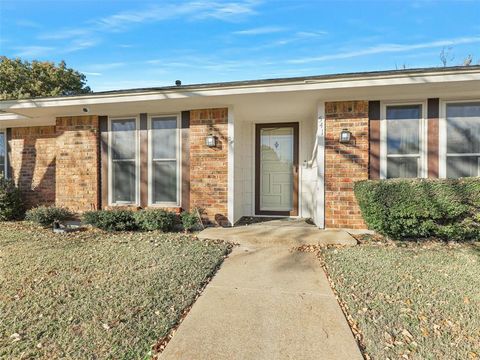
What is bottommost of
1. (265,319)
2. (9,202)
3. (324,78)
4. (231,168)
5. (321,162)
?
(265,319)

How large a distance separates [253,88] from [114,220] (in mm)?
3991

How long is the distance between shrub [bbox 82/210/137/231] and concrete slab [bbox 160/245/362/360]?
301cm

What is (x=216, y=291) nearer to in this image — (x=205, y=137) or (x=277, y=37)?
(x=205, y=137)

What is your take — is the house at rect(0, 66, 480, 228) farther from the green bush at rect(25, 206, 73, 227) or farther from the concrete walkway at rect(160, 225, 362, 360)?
the concrete walkway at rect(160, 225, 362, 360)

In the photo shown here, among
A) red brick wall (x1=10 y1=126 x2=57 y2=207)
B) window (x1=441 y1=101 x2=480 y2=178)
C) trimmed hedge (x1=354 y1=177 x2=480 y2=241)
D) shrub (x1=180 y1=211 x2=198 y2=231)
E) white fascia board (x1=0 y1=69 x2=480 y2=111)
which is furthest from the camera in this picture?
red brick wall (x1=10 y1=126 x2=57 y2=207)

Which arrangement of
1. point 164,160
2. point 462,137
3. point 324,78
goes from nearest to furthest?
point 324,78, point 462,137, point 164,160

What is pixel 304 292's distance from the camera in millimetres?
3059

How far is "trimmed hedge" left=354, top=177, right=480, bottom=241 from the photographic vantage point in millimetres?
4320

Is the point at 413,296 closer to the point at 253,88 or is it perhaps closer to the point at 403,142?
the point at 403,142

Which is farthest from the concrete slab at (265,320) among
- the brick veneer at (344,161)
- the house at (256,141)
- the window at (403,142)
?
the window at (403,142)

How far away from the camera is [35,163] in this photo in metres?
7.89

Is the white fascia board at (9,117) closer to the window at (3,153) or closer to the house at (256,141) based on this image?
the house at (256,141)

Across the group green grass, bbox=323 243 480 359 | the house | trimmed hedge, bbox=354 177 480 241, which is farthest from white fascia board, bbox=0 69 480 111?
green grass, bbox=323 243 480 359

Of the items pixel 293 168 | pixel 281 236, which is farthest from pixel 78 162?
pixel 293 168
